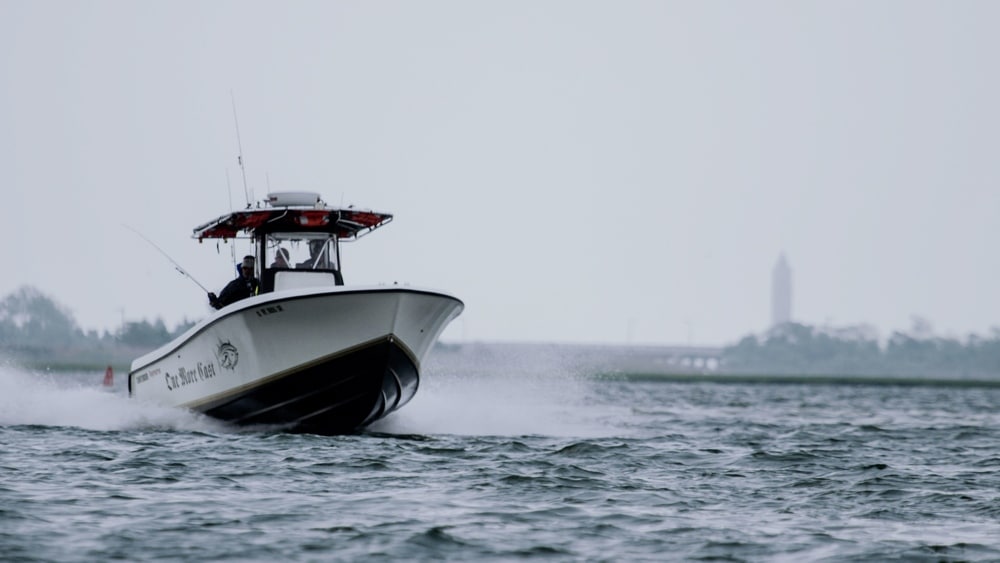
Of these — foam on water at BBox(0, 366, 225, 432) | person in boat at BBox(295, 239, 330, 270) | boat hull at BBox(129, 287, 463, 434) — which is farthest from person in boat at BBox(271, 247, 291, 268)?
foam on water at BBox(0, 366, 225, 432)

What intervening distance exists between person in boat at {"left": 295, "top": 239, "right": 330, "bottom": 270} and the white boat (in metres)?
0.01

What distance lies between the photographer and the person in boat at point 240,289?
61.3 ft

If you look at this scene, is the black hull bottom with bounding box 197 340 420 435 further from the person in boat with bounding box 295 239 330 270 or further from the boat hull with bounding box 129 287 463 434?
the person in boat with bounding box 295 239 330 270

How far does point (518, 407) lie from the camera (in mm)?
26203

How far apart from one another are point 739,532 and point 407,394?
949cm

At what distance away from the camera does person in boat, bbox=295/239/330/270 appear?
19.1 meters

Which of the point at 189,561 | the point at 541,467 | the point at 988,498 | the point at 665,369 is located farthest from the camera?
the point at 665,369

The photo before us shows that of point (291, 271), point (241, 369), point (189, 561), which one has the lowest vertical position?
point (189, 561)

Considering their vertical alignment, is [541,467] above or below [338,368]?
below

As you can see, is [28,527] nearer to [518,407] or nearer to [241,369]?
[241,369]

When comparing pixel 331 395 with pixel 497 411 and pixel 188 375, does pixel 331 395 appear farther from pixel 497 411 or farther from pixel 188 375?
pixel 497 411

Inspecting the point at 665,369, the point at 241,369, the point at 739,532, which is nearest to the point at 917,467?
the point at 739,532

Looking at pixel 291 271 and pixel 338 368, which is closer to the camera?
pixel 338 368

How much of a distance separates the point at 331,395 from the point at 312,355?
720 mm
